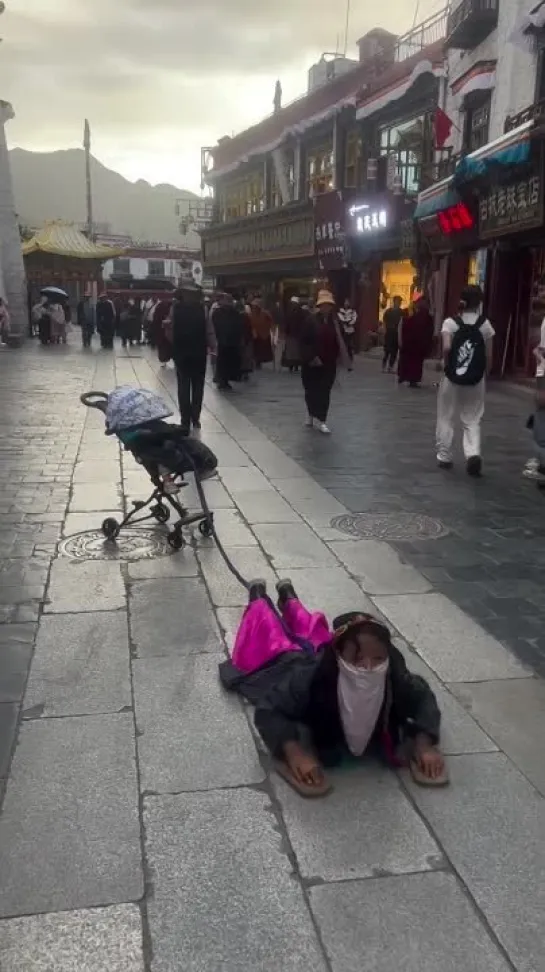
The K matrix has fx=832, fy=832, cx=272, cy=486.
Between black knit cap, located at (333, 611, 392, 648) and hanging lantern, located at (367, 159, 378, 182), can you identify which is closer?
black knit cap, located at (333, 611, 392, 648)

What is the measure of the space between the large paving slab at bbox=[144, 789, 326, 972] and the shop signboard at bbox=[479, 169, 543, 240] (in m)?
12.5

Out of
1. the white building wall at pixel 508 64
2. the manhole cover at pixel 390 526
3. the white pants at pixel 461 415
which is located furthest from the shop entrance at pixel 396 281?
the manhole cover at pixel 390 526

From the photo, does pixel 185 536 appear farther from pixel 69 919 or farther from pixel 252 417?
pixel 252 417

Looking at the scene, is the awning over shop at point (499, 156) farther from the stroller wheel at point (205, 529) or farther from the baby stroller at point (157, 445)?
the stroller wheel at point (205, 529)

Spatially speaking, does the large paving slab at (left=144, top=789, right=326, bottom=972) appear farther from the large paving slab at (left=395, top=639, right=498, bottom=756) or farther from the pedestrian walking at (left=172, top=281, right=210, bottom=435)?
the pedestrian walking at (left=172, top=281, right=210, bottom=435)

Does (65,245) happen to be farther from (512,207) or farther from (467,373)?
(467,373)

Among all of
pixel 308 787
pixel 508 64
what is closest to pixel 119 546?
pixel 308 787

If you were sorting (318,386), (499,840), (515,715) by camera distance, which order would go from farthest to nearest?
(318,386)
(515,715)
(499,840)

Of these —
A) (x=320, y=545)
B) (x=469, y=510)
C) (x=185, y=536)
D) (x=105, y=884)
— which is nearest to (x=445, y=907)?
(x=105, y=884)

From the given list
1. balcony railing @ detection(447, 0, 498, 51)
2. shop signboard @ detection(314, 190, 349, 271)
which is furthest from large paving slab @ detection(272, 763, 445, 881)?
shop signboard @ detection(314, 190, 349, 271)

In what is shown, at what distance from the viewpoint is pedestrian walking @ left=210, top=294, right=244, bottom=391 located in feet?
49.9

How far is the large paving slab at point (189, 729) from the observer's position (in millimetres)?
3047

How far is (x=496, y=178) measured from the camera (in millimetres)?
14773

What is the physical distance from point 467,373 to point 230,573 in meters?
3.92
